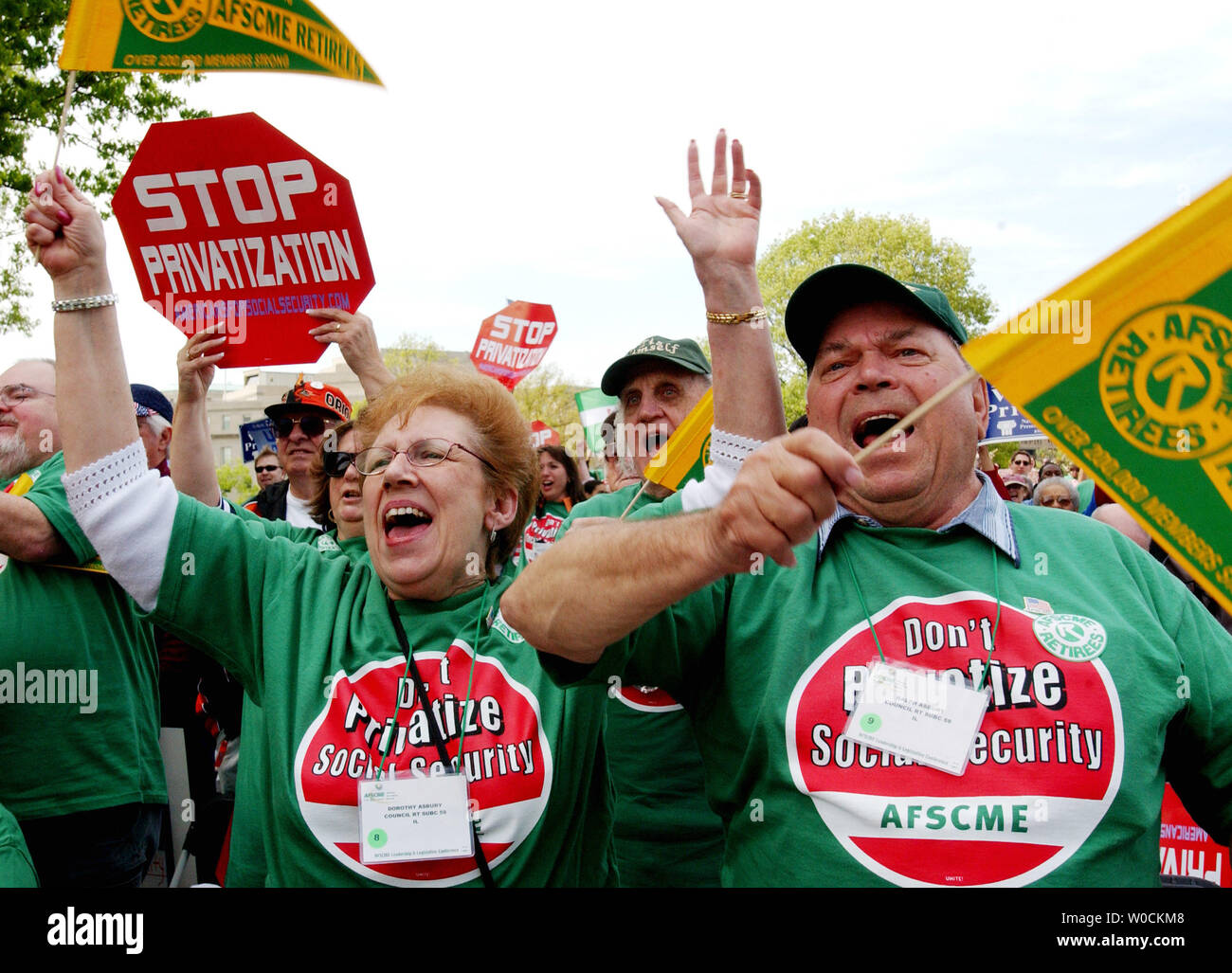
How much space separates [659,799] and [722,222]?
1.60 m

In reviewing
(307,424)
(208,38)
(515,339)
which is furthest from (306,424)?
(515,339)

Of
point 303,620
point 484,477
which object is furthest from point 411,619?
point 484,477

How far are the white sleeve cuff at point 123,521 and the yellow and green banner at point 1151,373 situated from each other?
1.61 m

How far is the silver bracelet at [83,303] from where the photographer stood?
2202mm

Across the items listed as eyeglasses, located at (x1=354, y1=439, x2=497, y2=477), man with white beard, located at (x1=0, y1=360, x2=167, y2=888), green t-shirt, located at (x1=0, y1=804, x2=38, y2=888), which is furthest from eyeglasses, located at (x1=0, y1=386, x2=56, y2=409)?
green t-shirt, located at (x1=0, y1=804, x2=38, y2=888)

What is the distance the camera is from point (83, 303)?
2219 mm

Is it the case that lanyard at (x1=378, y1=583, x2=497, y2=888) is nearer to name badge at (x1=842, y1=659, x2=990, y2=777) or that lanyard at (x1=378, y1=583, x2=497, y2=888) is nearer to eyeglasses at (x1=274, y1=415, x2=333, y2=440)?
name badge at (x1=842, y1=659, x2=990, y2=777)

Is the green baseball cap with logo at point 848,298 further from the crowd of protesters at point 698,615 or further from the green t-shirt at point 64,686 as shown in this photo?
the green t-shirt at point 64,686

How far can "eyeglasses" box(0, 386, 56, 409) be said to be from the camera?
132 inches

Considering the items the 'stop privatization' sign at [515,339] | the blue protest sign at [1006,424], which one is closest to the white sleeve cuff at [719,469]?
the blue protest sign at [1006,424]

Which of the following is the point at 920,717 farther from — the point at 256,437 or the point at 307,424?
the point at 256,437

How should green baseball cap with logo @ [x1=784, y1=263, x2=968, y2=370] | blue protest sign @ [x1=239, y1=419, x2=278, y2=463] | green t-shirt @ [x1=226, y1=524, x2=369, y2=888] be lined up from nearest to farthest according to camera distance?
1. green baseball cap with logo @ [x1=784, y1=263, x2=968, y2=370]
2. green t-shirt @ [x1=226, y1=524, x2=369, y2=888]
3. blue protest sign @ [x1=239, y1=419, x2=278, y2=463]
